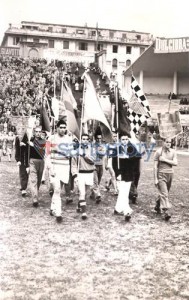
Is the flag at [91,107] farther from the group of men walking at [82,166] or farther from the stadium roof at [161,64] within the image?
the stadium roof at [161,64]

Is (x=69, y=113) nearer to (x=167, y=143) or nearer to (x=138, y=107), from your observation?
(x=138, y=107)

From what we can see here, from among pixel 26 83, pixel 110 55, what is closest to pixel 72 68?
pixel 26 83

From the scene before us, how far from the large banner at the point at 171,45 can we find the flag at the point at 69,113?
82.5ft

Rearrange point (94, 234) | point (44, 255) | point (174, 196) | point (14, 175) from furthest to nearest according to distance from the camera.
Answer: point (14, 175), point (174, 196), point (94, 234), point (44, 255)

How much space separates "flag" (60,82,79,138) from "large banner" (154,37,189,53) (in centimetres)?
2514

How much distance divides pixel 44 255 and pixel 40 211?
2.87m

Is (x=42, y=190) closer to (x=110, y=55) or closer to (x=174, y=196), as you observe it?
(x=174, y=196)

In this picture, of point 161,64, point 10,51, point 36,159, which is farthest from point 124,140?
point 10,51

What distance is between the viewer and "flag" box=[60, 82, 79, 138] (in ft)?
32.8

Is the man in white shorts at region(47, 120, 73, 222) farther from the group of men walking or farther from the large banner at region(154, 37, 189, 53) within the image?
the large banner at region(154, 37, 189, 53)

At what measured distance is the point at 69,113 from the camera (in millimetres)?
10164

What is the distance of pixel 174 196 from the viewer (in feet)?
A: 37.2

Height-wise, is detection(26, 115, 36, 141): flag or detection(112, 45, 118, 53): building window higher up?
detection(112, 45, 118, 53): building window

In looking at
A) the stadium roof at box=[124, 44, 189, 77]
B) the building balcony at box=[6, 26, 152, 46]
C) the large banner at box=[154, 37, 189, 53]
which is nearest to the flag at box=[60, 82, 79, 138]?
the large banner at box=[154, 37, 189, 53]
